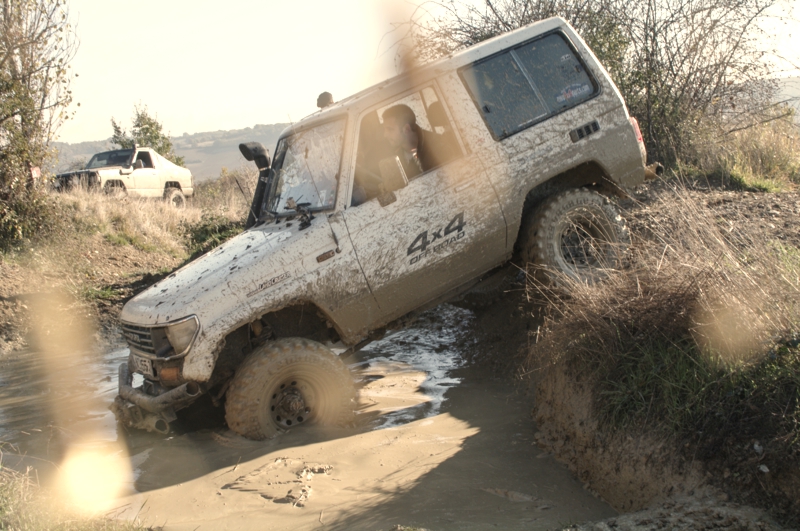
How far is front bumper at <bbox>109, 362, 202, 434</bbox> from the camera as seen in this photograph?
4336mm

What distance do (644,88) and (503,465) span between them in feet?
26.1

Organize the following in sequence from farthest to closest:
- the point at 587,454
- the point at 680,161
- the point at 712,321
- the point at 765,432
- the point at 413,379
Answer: the point at 680,161
the point at 413,379
the point at 587,454
the point at 712,321
the point at 765,432

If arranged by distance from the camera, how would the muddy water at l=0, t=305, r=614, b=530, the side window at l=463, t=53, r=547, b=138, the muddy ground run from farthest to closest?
the side window at l=463, t=53, r=547, b=138
the muddy water at l=0, t=305, r=614, b=530
the muddy ground

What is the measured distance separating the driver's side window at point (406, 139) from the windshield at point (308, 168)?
0.20 metres

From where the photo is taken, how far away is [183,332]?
4.31 m

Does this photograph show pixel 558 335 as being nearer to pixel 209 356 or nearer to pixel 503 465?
pixel 503 465

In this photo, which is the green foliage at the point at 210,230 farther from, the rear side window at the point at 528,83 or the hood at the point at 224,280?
the rear side window at the point at 528,83

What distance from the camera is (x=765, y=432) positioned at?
311 cm

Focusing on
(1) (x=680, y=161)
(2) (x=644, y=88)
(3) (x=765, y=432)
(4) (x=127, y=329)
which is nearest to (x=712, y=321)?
(3) (x=765, y=432)

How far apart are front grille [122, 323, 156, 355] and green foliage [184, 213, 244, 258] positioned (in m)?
8.04

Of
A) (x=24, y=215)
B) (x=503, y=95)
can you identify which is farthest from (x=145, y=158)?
(x=503, y=95)

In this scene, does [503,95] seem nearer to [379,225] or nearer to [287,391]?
[379,225]

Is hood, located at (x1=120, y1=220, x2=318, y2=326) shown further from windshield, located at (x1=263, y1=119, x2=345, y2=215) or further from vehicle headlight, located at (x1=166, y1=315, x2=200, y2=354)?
windshield, located at (x1=263, y1=119, x2=345, y2=215)

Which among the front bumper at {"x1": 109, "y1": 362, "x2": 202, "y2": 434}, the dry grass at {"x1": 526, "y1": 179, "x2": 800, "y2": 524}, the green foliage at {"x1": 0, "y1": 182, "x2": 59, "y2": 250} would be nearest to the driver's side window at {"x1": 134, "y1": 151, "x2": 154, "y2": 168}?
the green foliage at {"x1": 0, "y1": 182, "x2": 59, "y2": 250}
